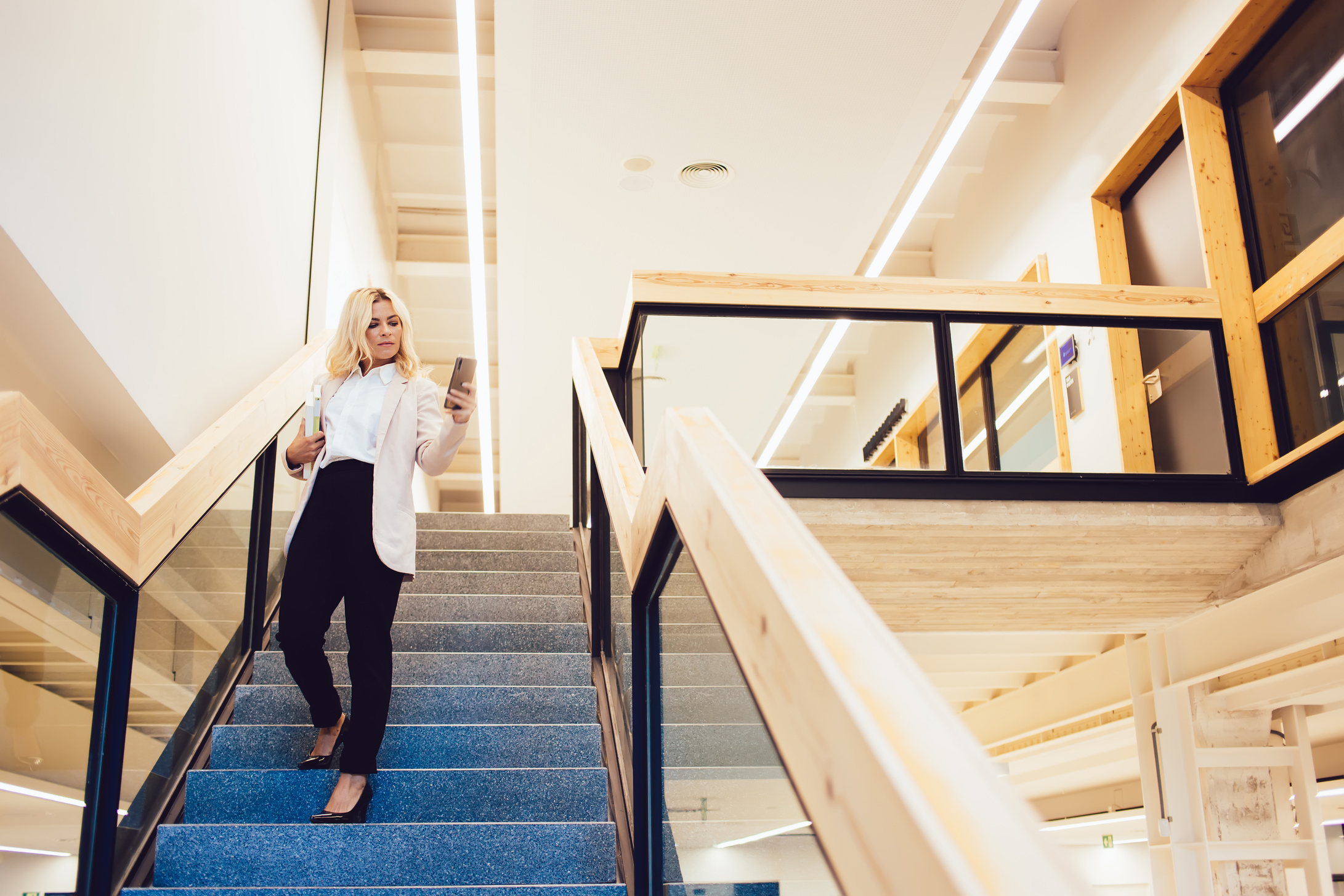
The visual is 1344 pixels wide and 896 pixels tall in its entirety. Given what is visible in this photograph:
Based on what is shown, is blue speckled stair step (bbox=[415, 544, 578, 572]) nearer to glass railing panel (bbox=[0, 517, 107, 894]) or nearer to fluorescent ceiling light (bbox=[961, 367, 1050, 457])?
fluorescent ceiling light (bbox=[961, 367, 1050, 457])

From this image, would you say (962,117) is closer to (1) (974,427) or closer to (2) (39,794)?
(1) (974,427)

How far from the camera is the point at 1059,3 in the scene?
286 inches

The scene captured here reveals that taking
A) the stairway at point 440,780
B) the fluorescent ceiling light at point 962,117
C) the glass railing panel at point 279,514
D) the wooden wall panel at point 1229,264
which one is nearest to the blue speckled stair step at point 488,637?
the stairway at point 440,780

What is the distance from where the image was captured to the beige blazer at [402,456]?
281 centimetres

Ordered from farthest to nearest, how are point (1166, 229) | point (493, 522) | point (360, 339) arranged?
point (1166, 229) → point (493, 522) → point (360, 339)

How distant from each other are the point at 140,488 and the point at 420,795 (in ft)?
3.48

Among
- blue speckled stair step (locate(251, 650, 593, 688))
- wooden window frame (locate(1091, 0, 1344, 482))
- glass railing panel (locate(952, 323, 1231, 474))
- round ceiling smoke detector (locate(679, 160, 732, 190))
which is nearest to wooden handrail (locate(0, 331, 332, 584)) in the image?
blue speckled stair step (locate(251, 650, 593, 688))

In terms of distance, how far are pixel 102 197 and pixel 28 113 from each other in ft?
1.30

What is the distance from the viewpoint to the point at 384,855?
2.52m

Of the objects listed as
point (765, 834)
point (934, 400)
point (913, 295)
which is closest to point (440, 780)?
point (765, 834)

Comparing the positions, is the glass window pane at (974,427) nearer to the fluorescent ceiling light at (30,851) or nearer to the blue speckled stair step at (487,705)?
the blue speckled stair step at (487,705)

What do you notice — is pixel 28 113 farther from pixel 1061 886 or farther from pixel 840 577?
pixel 1061 886

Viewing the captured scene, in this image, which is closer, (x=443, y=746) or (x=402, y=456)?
(x=402, y=456)

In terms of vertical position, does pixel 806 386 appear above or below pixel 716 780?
above
